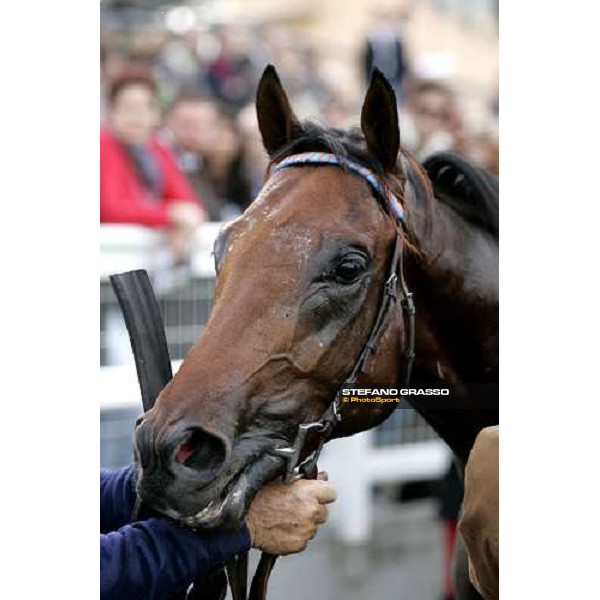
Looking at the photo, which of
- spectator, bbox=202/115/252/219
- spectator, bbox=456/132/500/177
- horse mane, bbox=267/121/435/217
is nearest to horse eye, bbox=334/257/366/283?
horse mane, bbox=267/121/435/217

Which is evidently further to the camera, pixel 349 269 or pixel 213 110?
pixel 213 110

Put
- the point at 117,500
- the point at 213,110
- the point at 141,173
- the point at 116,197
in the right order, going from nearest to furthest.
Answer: the point at 117,500
the point at 116,197
the point at 141,173
the point at 213,110

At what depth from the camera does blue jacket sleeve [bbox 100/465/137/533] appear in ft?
4.79

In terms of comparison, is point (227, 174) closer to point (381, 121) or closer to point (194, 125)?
point (194, 125)

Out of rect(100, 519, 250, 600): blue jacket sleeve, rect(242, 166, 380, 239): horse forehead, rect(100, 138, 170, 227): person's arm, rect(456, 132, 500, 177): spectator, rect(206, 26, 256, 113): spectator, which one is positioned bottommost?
rect(100, 519, 250, 600): blue jacket sleeve

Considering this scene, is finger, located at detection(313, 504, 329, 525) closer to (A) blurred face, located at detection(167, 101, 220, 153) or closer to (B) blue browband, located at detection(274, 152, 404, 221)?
(B) blue browband, located at detection(274, 152, 404, 221)

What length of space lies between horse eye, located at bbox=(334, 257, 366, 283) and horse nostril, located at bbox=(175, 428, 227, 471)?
28 cm

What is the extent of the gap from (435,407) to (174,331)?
4.08 feet

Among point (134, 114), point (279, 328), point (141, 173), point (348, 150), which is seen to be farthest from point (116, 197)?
point (279, 328)

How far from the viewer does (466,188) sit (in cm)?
164

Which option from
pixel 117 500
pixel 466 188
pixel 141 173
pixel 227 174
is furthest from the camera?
pixel 227 174

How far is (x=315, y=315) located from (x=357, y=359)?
0.10 m
